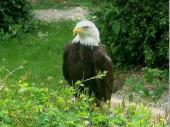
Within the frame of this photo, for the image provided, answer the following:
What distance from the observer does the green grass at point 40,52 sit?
402 inches

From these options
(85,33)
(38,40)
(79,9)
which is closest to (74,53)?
(85,33)

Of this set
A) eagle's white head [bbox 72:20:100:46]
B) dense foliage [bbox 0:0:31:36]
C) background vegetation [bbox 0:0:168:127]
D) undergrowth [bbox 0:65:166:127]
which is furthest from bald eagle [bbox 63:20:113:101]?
dense foliage [bbox 0:0:31:36]

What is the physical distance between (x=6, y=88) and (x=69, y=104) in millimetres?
409

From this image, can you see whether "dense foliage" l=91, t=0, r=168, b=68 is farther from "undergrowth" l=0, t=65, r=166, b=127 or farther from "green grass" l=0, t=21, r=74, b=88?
"undergrowth" l=0, t=65, r=166, b=127

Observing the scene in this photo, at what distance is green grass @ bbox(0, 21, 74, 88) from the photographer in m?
10.2

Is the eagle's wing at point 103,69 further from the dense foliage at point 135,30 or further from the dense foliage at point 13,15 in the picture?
the dense foliage at point 13,15

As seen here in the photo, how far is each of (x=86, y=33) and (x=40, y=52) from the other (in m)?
4.97

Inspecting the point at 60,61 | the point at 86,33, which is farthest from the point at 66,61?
the point at 60,61

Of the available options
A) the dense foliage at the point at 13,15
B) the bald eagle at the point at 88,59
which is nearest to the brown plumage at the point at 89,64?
the bald eagle at the point at 88,59

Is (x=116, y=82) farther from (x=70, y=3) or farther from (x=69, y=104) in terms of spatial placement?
(x=70, y=3)

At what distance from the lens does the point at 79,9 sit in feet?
54.1

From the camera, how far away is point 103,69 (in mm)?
6637

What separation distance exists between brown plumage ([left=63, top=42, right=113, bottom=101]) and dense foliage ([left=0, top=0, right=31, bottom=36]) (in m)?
5.95

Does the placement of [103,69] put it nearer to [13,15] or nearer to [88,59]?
[88,59]
